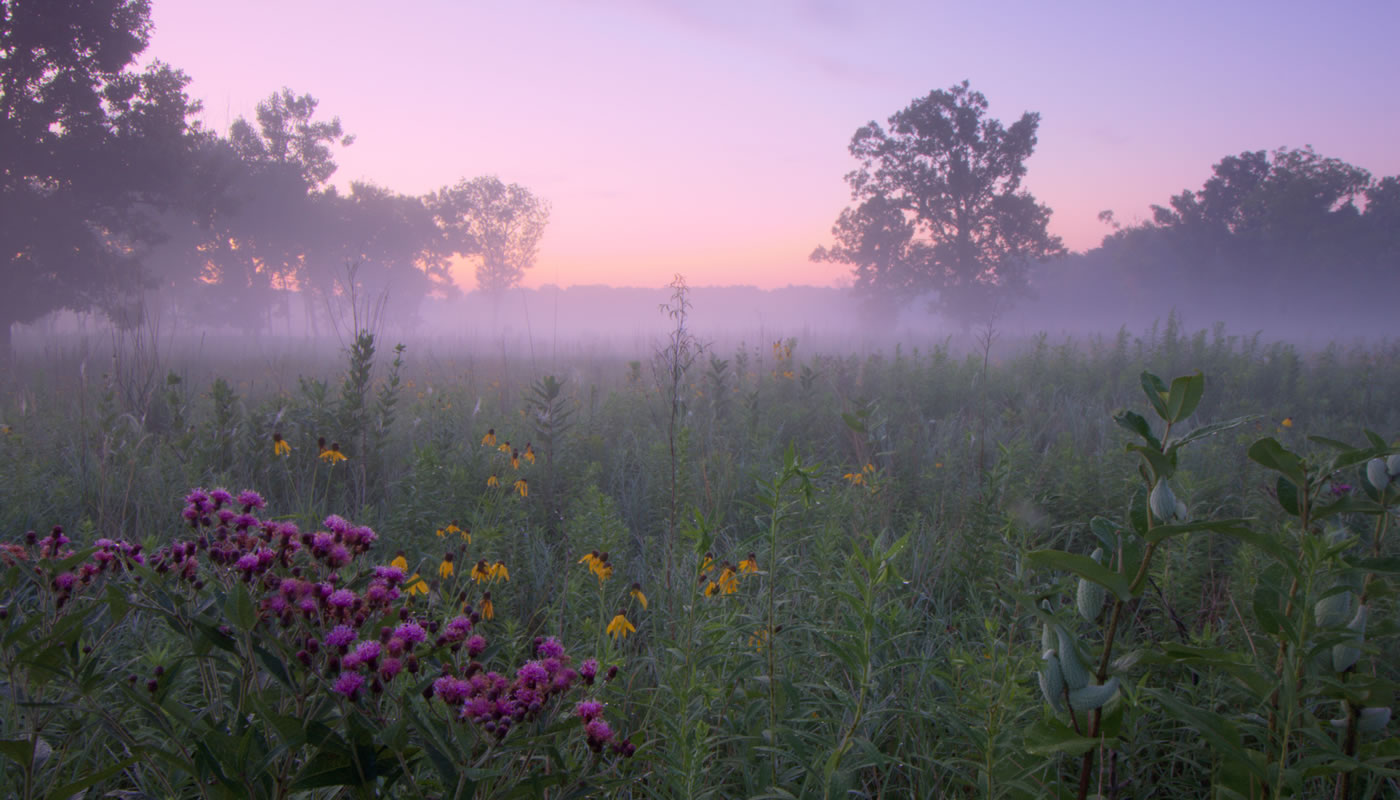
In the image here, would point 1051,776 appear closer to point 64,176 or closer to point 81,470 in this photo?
point 81,470

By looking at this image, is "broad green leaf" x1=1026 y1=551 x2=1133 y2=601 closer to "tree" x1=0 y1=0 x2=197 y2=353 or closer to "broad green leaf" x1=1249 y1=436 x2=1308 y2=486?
"broad green leaf" x1=1249 y1=436 x2=1308 y2=486

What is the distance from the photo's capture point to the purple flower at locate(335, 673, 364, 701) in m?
0.81

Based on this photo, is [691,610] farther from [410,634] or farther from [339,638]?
[339,638]

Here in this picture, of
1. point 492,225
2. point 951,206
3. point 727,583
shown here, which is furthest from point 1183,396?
point 492,225

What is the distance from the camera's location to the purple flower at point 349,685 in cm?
81

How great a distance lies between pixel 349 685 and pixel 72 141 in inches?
770

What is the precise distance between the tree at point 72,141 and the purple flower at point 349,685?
16.0 metres

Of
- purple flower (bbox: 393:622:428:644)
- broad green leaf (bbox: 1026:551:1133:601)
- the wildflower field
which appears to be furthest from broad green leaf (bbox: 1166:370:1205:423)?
purple flower (bbox: 393:622:428:644)

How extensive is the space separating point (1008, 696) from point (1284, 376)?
9.79 meters

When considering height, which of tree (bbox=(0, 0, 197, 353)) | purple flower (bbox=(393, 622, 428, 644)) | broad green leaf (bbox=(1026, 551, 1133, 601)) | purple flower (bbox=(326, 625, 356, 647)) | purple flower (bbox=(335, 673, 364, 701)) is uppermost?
tree (bbox=(0, 0, 197, 353))

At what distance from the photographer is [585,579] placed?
2689mm

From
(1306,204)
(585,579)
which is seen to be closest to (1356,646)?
(585,579)

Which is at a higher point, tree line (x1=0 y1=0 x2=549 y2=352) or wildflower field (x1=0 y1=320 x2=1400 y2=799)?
tree line (x1=0 y1=0 x2=549 y2=352)

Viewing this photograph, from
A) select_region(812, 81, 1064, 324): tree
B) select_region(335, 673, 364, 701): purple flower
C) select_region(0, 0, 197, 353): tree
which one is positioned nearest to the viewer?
select_region(335, 673, 364, 701): purple flower
